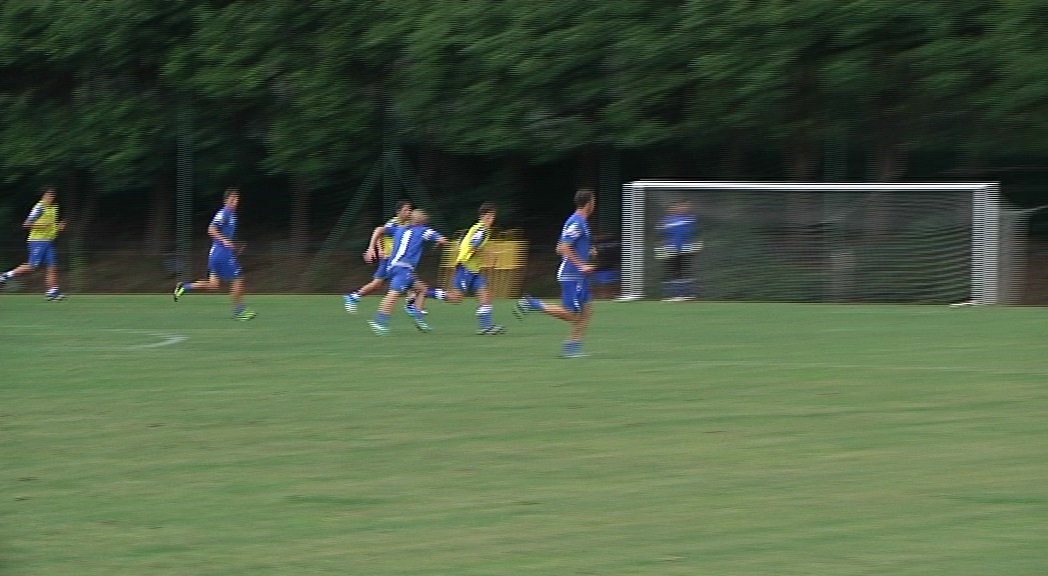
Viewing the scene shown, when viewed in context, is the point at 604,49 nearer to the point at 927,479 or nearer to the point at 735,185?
the point at 735,185

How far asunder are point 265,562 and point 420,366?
8.85 metres

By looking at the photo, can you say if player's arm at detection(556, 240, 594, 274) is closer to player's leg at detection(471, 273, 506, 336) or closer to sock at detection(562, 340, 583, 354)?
sock at detection(562, 340, 583, 354)

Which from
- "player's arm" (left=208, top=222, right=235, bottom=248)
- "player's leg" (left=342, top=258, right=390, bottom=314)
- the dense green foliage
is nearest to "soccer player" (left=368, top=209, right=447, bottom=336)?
"player's leg" (left=342, top=258, right=390, bottom=314)

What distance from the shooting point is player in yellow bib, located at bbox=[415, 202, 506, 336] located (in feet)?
68.0

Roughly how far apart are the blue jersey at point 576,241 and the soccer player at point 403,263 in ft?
13.2

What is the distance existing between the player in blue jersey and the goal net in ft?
0.27

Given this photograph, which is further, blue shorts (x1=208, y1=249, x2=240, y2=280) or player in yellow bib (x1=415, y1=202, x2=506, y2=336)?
blue shorts (x1=208, y1=249, x2=240, y2=280)

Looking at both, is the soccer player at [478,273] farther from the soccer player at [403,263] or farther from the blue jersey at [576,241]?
the blue jersey at [576,241]

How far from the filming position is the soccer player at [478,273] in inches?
816

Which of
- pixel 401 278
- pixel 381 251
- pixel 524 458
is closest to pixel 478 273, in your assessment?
pixel 401 278

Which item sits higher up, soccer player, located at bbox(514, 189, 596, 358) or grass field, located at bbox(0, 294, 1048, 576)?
soccer player, located at bbox(514, 189, 596, 358)

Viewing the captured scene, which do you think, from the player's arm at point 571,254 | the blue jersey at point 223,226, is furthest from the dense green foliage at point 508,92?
the player's arm at point 571,254

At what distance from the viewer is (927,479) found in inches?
368

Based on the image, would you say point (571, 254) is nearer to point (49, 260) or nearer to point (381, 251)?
point (381, 251)
